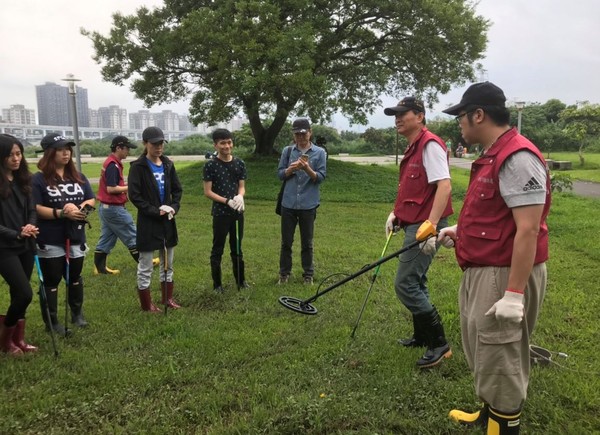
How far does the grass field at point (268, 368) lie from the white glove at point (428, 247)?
0.95 m

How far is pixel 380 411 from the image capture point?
308 cm

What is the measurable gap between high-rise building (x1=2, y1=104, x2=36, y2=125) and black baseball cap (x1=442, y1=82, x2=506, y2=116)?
77.5 m

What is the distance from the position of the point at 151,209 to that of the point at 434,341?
305cm

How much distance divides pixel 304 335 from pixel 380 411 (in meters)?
1.35

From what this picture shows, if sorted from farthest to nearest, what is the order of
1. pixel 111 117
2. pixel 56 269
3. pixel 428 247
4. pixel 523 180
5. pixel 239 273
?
pixel 111 117, pixel 239 273, pixel 56 269, pixel 428 247, pixel 523 180

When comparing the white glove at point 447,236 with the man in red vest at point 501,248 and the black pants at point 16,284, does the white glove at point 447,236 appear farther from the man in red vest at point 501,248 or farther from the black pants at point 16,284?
the black pants at point 16,284

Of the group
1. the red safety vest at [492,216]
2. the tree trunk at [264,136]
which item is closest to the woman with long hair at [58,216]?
the red safety vest at [492,216]

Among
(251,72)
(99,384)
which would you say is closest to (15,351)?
(99,384)

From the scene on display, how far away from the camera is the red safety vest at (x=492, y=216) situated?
2291 millimetres

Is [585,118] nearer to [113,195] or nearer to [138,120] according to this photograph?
[113,195]

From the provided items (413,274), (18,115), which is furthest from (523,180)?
(18,115)

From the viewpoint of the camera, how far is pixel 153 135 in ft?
16.1

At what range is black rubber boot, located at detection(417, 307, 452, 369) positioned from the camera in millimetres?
3697

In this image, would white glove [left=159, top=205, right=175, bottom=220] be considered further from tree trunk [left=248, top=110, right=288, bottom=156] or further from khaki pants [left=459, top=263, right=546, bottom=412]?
tree trunk [left=248, top=110, right=288, bottom=156]
